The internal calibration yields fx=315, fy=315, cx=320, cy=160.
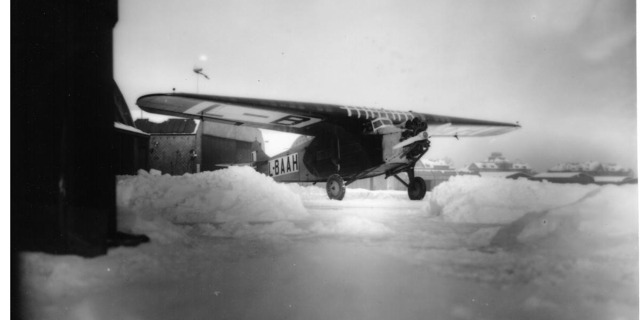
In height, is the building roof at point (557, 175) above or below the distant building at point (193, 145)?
below

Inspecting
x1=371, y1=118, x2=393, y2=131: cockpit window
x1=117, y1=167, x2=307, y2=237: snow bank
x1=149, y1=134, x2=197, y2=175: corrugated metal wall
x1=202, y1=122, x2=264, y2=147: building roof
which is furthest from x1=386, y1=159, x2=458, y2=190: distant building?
x1=149, y1=134, x2=197, y2=175: corrugated metal wall

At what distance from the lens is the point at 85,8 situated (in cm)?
206

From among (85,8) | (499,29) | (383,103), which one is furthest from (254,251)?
(499,29)

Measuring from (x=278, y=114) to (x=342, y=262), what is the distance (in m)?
1.43

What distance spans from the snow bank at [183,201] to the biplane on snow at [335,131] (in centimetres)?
45

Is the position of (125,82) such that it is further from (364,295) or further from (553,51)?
(553,51)

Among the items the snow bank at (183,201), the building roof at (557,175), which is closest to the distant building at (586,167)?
the building roof at (557,175)

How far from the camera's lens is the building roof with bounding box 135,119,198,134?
206 centimetres

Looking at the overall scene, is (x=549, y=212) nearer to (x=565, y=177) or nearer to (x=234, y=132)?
(x=565, y=177)

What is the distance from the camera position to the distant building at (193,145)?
6.61ft

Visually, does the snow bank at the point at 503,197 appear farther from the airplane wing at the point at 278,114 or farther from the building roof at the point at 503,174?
the airplane wing at the point at 278,114

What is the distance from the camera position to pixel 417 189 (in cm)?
324

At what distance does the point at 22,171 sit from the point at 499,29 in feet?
11.2

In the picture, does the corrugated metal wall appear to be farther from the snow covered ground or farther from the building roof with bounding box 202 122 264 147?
the building roof with bounding box 202 122 264 147
